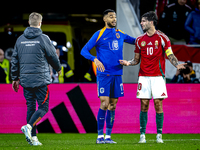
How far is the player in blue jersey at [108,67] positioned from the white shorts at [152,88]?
13.1 inches

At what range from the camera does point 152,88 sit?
6.30m

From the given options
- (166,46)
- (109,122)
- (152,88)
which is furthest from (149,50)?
(109,122)

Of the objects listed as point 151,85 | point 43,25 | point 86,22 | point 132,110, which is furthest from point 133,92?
point 86,22

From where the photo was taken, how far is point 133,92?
27.3ft

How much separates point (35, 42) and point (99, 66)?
98 cm

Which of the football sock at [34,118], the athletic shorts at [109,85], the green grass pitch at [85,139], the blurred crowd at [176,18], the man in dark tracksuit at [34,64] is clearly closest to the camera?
the football sock at [34,118]

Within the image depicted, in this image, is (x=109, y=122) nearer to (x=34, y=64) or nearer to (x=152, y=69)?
(x=152, y=69)

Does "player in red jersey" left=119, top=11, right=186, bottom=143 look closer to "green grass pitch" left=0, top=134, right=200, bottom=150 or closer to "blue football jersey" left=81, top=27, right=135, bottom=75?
"blue football jersey" left=81, top=27, right=135, bottom=75

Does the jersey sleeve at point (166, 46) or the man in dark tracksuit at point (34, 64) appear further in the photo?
the jersey sleeve at point (166, 46)

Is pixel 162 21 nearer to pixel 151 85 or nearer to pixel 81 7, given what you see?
pixel 81 7

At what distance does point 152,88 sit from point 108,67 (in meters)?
0.74

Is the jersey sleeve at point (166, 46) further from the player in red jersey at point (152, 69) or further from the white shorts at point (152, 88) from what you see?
the white shorts at point (152, 88)

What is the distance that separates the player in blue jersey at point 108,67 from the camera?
620cm

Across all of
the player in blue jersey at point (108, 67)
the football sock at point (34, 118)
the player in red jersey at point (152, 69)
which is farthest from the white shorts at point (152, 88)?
the football sock at point (34, 118)
